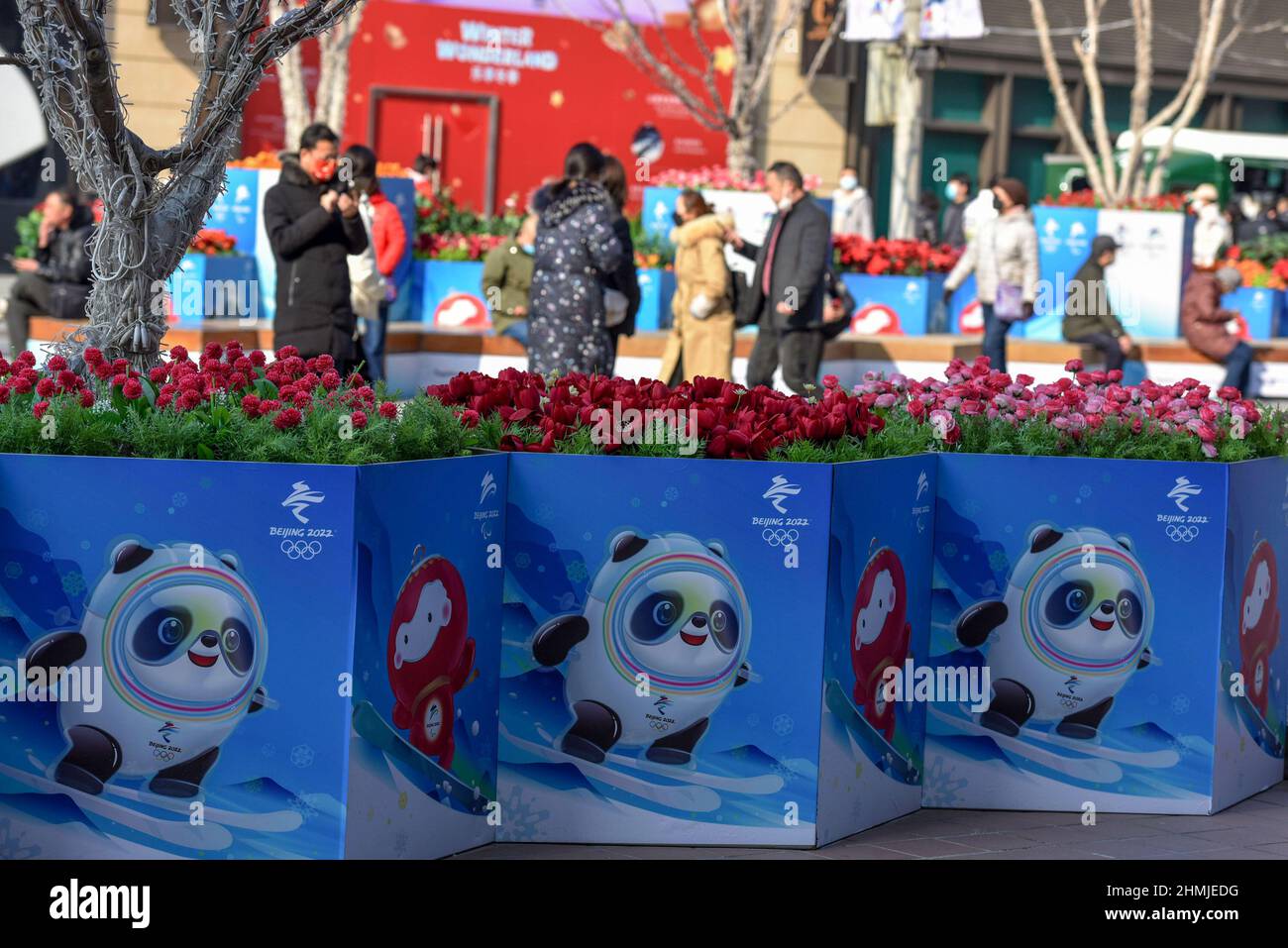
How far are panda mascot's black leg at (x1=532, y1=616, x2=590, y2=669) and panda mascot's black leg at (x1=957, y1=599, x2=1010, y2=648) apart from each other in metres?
1.29

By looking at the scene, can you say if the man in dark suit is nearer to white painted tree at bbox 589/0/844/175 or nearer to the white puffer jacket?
the white puffer jacket

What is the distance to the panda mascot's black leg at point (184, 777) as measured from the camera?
15.0ft

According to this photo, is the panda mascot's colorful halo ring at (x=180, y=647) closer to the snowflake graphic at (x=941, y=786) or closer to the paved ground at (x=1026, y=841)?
the paved ground at (x=1026, y=841)

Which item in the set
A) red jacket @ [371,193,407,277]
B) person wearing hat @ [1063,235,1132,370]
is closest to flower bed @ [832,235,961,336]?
person wearing hat @ [1063,235,1132,370]

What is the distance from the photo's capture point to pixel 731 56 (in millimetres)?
28500

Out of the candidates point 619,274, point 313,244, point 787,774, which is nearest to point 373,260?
point 313,244

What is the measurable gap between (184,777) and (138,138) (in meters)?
2.20

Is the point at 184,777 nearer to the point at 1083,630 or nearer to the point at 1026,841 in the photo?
the point at 1026,841

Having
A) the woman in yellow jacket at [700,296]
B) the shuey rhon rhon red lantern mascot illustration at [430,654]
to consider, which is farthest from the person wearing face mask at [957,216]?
the shuey rhon rhon red lantern mascot illustration at [430,654]

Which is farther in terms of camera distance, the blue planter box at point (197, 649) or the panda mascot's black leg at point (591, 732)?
the panda mascot's black leg at point (591, 732)

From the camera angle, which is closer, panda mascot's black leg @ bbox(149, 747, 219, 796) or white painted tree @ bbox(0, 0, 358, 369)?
panda mascot's black leg @ bbox(149, 747, 219, 796)

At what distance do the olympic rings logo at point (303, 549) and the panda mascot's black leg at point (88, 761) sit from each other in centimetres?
62

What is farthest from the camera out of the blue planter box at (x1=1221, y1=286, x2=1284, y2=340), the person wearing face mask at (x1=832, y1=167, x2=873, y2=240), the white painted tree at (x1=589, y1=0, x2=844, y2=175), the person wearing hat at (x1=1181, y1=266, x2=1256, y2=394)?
the white painted tree at (x1=589, y1=0, x2=844, y2=175)

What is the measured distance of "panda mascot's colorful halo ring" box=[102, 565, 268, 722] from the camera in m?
4.57
